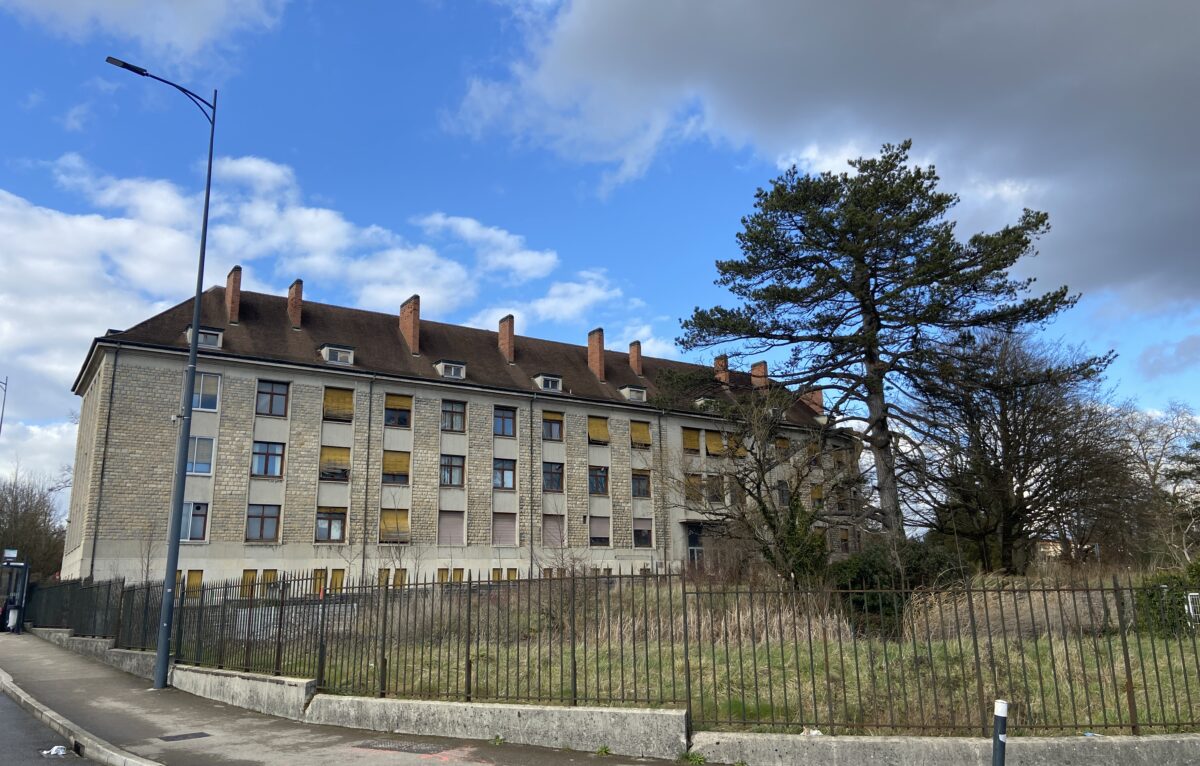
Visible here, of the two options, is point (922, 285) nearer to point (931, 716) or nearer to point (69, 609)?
point (931, 716)

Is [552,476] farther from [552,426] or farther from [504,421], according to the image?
[504,421]

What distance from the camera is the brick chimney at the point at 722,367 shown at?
95.8 feet

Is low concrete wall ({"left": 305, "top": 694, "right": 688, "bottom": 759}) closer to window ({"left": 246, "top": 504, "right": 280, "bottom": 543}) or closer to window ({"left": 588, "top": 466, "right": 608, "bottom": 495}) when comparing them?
window ({"left": 246, "top": 504, "right": 280, "bottom": 543})

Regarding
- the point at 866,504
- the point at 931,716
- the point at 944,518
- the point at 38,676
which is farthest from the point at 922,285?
the point at 38,676

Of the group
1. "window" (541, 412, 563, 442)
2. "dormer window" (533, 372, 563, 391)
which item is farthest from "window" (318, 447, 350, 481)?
"dormer window" (533, 372, 563, 391)

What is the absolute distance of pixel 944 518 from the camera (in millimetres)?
32031

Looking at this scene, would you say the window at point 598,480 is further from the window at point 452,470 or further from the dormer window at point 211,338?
the dormer window at point 211,338

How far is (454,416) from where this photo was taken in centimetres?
3831

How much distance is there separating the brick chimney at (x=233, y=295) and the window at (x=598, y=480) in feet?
58.5

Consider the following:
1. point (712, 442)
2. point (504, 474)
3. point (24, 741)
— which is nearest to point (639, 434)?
point (712, 442)

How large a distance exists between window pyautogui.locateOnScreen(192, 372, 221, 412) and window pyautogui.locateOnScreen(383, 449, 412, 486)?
7176mm

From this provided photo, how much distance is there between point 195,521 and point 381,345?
457 inches

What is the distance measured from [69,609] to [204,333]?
12.7m

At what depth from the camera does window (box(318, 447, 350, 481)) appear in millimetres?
34656
